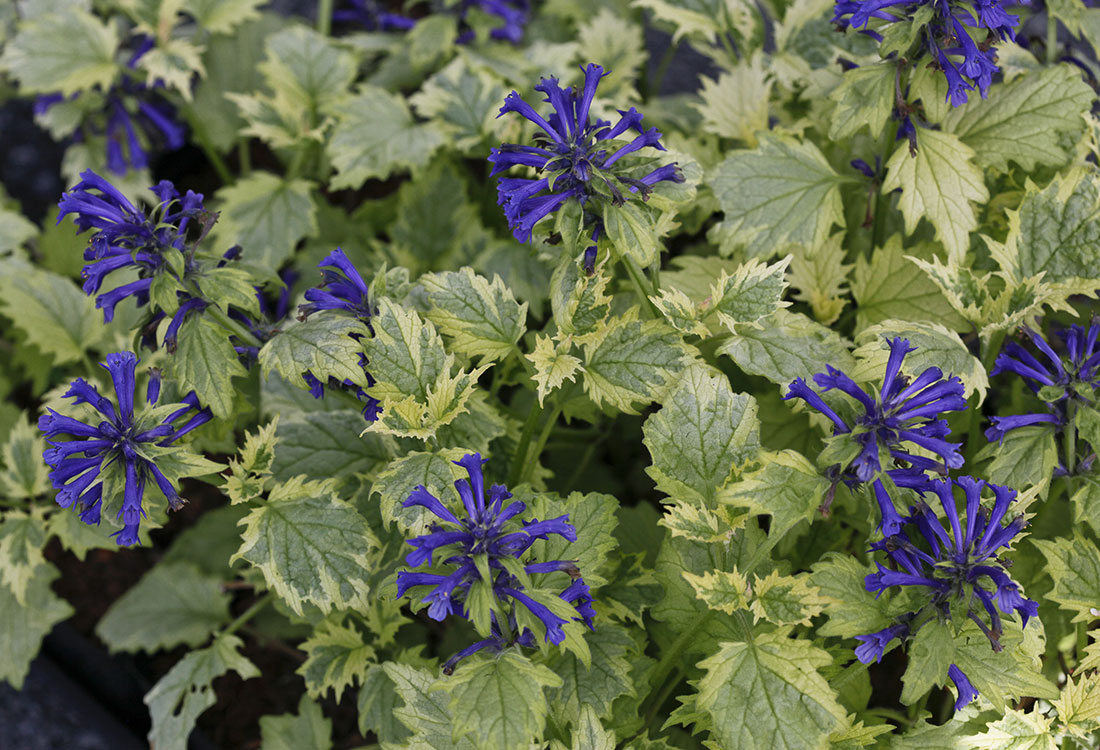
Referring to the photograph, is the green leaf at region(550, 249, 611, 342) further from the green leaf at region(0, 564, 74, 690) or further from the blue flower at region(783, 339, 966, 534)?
the green leaf at region(0, 564, 74, 690)

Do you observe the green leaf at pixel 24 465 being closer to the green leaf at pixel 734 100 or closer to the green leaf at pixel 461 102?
the green leaf at pixel 461 102

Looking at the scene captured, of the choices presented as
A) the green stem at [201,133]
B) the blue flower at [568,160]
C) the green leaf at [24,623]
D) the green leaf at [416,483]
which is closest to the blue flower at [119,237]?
the green leaf at [416,483]

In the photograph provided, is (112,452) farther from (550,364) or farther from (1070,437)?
(1070,437)

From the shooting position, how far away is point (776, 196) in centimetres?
194

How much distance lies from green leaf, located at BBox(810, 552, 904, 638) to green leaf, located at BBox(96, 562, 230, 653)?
1.66 metres

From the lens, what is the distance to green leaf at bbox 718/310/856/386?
1.66 m

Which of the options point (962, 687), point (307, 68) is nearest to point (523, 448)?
point (962, 687)

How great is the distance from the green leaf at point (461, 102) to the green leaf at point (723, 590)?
4.80 feet

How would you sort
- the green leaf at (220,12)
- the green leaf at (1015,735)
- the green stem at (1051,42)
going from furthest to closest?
the green leaf at (220,12) → the green stem at (1051,42) → the green leaf at (1015,735)

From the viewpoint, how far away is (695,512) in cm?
150

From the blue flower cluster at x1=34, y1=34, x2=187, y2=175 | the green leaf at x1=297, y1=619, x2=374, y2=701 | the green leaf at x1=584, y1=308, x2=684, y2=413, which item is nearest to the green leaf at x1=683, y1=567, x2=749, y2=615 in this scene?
the green leaf at x1=584, y1=308, x2=684, y2=413

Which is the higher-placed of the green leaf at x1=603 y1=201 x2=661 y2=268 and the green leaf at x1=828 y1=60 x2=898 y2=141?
the green leaf at x1=828 y1=60 x2=898 y2=141

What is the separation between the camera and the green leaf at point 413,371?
1.54m

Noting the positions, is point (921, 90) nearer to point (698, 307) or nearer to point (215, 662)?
point (698, 307)
